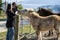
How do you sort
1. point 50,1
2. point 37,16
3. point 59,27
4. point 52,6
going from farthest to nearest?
point 50,1 → point 52,6 → point 59,27 → point 37,16

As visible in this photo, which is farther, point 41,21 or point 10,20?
point 41,21

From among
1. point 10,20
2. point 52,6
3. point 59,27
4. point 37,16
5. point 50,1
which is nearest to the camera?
point 10,20

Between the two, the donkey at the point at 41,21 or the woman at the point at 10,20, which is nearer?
the woman at the point at 10,20

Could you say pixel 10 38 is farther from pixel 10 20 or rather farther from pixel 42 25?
pixel 42 25

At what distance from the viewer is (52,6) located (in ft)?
38.9

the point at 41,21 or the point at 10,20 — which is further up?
the point at 10,20

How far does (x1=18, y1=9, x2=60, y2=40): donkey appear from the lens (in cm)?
885

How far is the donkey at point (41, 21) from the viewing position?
8.85 metres

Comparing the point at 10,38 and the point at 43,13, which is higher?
the point at 43,13

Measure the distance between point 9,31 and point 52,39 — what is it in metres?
2.42

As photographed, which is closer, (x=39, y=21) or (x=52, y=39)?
(x=39, y=21)

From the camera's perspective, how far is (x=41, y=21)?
900 cm

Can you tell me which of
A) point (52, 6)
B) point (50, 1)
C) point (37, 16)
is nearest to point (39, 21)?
point (37, 16)

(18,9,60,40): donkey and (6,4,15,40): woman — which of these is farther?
(18,9,60,40): donkey
